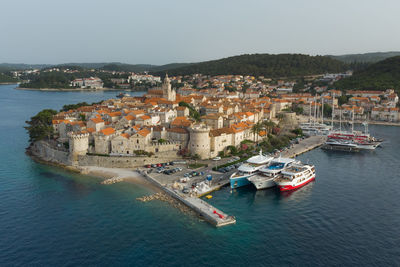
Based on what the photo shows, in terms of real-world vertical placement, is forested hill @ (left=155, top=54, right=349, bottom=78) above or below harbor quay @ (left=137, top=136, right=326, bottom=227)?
above

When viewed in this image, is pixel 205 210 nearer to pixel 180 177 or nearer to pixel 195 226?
pixel 195 226

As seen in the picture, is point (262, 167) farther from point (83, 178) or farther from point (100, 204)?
point (83, 178)

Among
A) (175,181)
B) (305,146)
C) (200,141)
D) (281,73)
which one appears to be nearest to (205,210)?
(175,181)

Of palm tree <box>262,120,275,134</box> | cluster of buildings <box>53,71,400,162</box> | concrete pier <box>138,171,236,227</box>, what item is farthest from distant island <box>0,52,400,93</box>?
concrete pier <box>138,171,236,227</box>

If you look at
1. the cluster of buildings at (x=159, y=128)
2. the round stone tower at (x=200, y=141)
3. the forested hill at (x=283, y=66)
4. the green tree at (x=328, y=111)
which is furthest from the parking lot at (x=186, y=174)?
the forested hill at (x=283, y=66)

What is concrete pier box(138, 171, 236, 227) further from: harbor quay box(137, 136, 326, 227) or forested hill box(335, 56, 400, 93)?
forested hill box(335, 56, 400, 93)

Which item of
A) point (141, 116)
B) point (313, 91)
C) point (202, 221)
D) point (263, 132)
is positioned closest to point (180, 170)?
point (202, 221)
